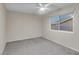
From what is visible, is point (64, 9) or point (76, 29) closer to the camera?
point (76, 29)

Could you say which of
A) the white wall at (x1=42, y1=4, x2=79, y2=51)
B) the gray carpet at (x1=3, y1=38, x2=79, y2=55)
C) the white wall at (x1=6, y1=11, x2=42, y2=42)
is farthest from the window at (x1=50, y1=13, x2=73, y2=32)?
the white wall at (x1=6, y1=11, x2=42, y2=42)

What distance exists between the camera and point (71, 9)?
3.56m

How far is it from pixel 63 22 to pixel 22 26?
287 cm

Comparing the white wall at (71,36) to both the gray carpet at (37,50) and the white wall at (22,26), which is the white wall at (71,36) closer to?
the gray carpet at (37,50)

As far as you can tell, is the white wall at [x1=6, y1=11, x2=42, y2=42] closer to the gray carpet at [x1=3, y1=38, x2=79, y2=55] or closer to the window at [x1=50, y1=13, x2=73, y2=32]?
the gray carpet at [x1=3, y1=38, x2=79, y2=55]

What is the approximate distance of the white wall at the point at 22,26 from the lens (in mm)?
5074

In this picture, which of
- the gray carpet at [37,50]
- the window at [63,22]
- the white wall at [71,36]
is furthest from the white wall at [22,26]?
the white wall at [71,36]

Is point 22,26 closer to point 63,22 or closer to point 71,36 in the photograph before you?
point 63,22

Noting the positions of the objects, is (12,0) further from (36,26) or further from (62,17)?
(36,26)

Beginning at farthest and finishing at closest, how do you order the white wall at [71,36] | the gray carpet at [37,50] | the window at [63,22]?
the window at [63,22], the white wall at [71,36], the gray carpet at [37,50]

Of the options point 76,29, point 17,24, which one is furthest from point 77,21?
point 17,24

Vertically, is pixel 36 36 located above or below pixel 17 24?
below

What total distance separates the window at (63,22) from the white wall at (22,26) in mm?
1641

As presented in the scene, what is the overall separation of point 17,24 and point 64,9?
3.17m
